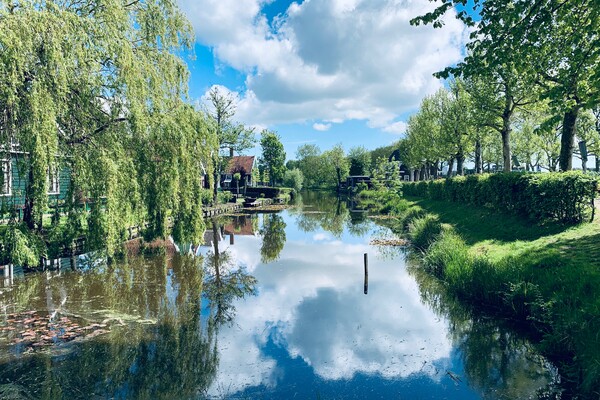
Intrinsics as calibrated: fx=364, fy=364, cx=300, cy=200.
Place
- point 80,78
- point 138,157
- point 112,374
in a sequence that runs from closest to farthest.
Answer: point 112,374
point 80,78
point 138,157

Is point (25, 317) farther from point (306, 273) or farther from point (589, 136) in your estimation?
point (589, 136)

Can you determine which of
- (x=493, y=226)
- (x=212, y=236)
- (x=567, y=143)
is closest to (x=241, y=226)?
(x=212, y=236)

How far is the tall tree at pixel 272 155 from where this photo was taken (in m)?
84.3

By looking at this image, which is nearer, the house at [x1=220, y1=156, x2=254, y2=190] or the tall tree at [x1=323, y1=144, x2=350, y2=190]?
the house at [x1=220, y1=156, x2=254, y2=190]

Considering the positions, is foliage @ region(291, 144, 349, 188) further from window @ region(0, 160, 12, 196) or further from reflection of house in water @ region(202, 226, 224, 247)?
window @ region(0, 160, 12, 196)

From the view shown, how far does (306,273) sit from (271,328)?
5657mm

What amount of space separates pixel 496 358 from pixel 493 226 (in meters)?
9.12

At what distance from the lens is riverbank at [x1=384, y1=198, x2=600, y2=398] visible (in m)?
6.58

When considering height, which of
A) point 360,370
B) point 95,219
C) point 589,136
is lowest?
point 360,370

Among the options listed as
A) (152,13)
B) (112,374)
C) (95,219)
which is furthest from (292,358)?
(152,13)

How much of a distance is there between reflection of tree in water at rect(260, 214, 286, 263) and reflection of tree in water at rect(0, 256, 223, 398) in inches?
256

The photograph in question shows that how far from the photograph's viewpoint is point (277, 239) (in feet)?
77.3

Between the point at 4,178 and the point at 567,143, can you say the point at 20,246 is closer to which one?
the point at 4,178

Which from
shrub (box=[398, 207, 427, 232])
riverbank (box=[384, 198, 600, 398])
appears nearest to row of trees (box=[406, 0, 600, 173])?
riverbank (box=[384, 198, 600, 398])
